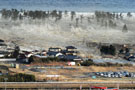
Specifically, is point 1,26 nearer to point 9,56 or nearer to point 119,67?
point 9,56

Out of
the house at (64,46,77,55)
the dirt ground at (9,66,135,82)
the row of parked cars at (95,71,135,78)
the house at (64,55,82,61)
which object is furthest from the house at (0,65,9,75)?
the house at (64,46,77,55)

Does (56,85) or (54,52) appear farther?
(54,52)

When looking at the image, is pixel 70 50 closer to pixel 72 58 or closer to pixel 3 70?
pixel 72 58

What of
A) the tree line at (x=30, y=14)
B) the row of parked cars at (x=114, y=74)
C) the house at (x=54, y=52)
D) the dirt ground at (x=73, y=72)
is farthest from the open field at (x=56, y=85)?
the tree line at (x=30, y=14)

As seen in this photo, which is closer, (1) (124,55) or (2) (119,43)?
(1) (124,55)

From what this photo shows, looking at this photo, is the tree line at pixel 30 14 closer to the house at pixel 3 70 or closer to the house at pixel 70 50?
the house at pixel 70 50

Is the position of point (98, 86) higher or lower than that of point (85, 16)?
lower

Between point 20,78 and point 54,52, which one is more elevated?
point 54,52

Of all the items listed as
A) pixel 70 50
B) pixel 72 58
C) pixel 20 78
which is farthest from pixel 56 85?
pixel 70 50

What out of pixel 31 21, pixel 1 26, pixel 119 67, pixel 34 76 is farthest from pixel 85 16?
pixel 34 76

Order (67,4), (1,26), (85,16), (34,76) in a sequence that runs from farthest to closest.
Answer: (67,4), (85,16), (1,26), (34,76)

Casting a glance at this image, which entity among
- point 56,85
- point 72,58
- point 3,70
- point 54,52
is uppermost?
point 54,52
